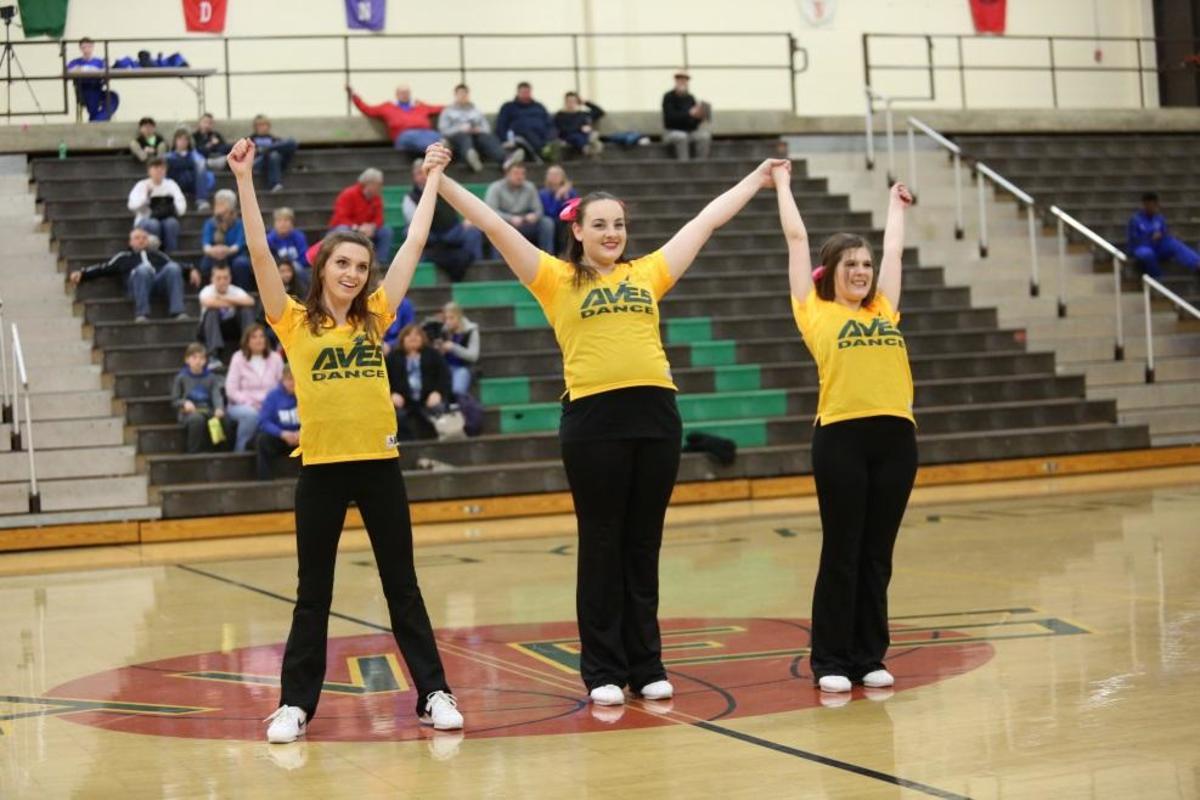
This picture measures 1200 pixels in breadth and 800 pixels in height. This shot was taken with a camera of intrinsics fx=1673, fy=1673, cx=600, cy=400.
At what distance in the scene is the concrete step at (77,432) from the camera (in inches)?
582

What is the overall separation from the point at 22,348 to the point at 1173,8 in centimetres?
1920

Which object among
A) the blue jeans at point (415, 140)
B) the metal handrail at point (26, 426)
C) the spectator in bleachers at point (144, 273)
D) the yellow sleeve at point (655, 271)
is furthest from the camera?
the blue jeans at point (415, 140)

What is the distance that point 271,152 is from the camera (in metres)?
19.0

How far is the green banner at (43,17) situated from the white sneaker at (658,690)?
1811 centimetres

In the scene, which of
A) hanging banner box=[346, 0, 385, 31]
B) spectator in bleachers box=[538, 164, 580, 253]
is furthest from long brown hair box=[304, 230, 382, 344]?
hanging banner box=[346, 0, 385, 31]

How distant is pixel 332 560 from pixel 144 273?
1104 cm

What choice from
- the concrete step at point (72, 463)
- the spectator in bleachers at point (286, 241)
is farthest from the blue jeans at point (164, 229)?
the concrete step at point (72, 463)

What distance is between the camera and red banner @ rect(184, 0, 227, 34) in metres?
22.7

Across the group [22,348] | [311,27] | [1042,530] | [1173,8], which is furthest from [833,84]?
[1042,530]

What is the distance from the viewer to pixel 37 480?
14281mm

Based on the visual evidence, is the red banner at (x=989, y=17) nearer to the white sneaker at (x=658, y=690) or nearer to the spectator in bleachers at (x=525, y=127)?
the spectator in bleachers at (x=525, y=127)

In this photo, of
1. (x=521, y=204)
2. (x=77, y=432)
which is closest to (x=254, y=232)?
(x=77, y=432)

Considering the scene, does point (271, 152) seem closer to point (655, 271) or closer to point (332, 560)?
point (655, 271)

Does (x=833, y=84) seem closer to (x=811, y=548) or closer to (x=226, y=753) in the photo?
(x=811, y=548)
